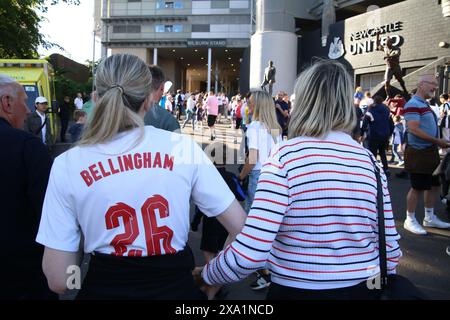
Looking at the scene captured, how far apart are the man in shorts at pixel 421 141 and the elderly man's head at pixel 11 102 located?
477cm

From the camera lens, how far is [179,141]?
1823 mm

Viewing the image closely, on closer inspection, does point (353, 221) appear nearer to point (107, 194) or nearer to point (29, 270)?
point (107, 194)

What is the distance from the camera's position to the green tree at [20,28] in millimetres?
19913

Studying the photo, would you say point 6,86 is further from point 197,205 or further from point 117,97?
point 197,205

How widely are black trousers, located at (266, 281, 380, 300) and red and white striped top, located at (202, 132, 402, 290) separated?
23 millimetres

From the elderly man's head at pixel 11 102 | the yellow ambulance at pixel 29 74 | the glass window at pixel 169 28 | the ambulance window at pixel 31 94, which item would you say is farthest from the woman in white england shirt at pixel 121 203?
the glass window at pixel 169 28

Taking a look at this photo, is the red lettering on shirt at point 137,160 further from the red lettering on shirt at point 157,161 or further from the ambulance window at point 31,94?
the ambulance window at point 31,94

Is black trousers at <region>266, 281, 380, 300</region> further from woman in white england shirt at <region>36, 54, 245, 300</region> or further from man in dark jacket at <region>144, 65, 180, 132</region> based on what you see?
man in dark jacket at <region>144, 65, 180, 132</region>

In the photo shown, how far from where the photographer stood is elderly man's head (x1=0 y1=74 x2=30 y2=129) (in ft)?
7.82

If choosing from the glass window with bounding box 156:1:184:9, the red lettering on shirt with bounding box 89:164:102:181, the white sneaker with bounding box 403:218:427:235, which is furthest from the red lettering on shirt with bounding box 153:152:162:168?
the glass window with bounding box 156:1:184:9

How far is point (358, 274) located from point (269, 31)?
35886 mm

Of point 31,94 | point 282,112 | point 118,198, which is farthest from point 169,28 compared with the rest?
point 118,198

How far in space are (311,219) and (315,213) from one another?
0.10 feet
